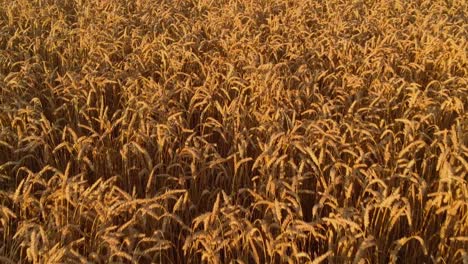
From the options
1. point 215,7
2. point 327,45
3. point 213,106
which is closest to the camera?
point 213,106

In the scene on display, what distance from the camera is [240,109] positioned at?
3.26 m

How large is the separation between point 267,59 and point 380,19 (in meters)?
1.54

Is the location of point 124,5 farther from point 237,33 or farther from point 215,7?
point 237,33

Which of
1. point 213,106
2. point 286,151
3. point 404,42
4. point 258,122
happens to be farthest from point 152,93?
point 404,42

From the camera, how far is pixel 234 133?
2.98m

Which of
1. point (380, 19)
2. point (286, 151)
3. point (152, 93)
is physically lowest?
point (286, 151)

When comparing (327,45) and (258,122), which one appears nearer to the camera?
(258,122)

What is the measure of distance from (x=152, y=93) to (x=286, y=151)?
1024 mm

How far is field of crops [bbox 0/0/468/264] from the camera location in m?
2.08

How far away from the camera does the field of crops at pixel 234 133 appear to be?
208 cm

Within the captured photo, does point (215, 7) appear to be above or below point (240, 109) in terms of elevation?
above

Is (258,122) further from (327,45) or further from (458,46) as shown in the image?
(458,46)

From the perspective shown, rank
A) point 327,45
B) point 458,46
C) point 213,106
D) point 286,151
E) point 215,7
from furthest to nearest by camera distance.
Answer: point 215,7 < point 327,45 < point 458,46 < point 213,106 < point 286,151

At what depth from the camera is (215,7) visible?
5273 mm
